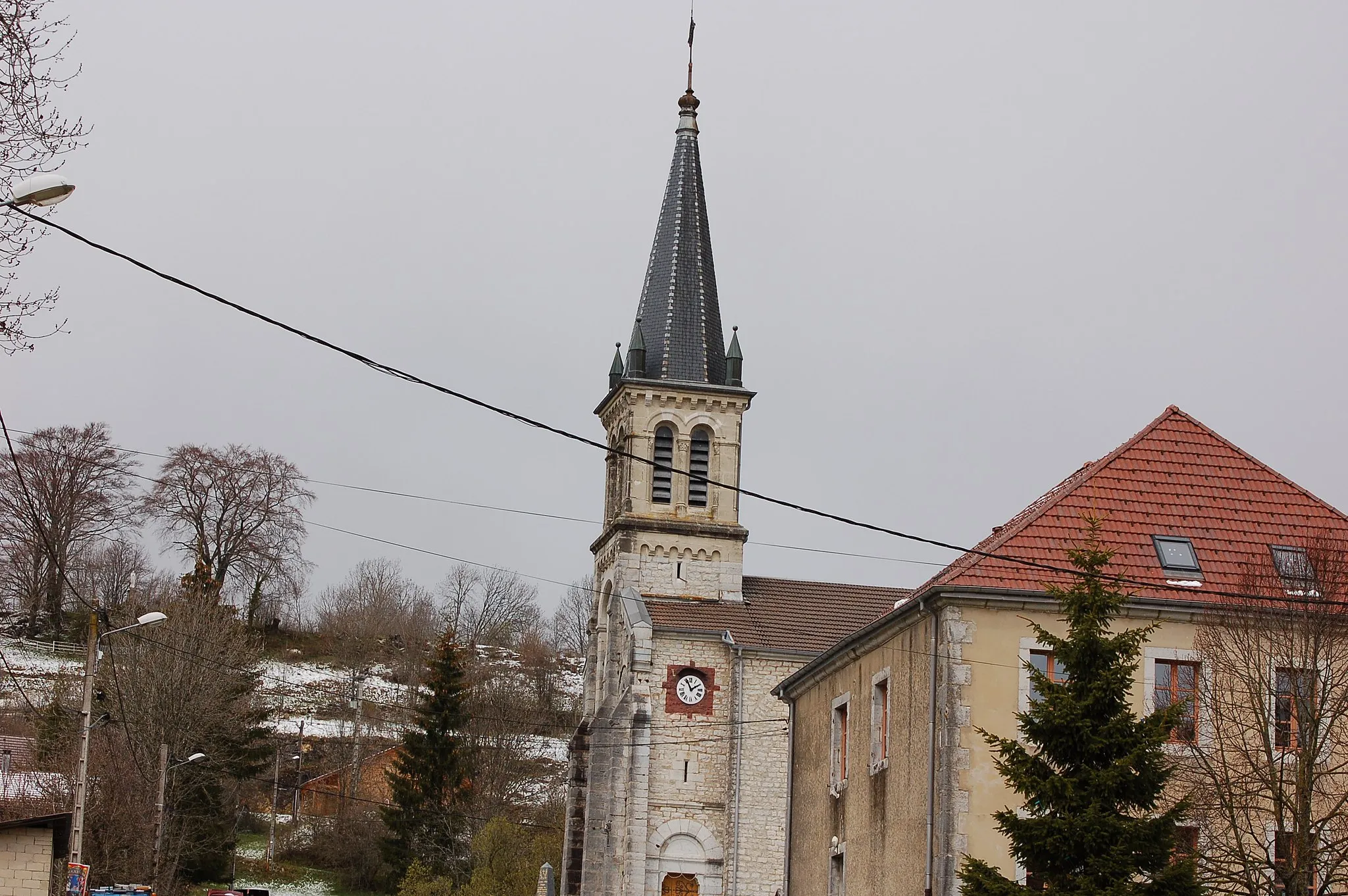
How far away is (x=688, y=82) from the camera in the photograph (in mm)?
55562

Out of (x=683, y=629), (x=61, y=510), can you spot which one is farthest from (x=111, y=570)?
(x=683, y=629)

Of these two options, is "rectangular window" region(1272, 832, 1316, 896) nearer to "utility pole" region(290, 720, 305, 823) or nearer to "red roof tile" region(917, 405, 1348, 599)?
"red roof tile" region(917, 405, 1348, 599)

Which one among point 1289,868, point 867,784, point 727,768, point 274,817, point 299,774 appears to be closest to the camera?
point 1289,868

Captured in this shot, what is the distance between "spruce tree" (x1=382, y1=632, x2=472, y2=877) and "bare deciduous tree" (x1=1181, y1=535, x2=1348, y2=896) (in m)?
38.1

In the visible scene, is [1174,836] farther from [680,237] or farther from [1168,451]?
[680,237]

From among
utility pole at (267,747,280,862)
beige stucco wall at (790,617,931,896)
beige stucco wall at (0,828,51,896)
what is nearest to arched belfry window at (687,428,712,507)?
beige stucco wall at (790,617,931,896)

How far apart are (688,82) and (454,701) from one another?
2238 cm

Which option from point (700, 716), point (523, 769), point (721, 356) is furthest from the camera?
point (523, 769)

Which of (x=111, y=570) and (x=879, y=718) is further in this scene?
(x=111, y=570)

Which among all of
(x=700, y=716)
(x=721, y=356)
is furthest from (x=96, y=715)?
(x=721, y=356)

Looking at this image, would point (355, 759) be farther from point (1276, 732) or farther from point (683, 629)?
point (1276, 732)

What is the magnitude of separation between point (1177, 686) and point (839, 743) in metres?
6.67

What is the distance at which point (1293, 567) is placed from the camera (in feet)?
72.6

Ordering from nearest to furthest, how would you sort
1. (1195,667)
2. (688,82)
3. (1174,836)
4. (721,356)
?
(1174,836), (1195,667), (721,356), (688,82)
